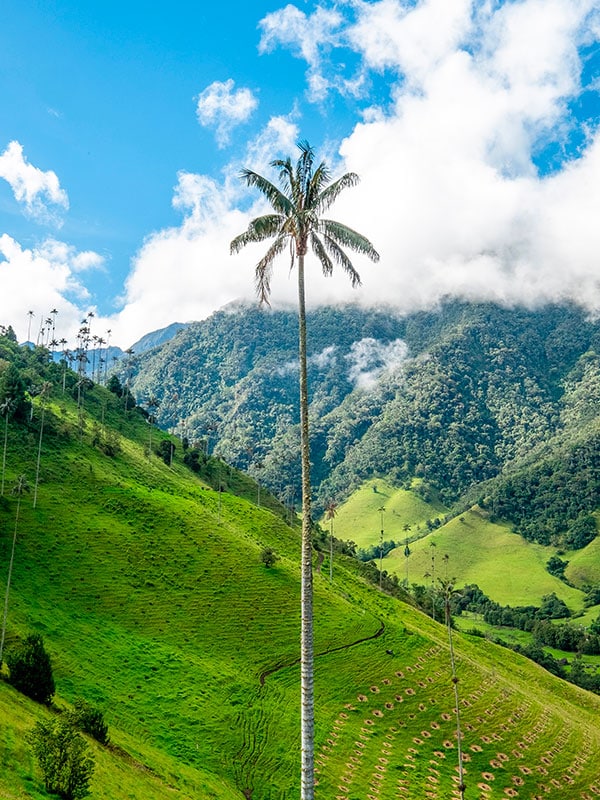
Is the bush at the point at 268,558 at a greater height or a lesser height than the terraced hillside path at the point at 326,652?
greater

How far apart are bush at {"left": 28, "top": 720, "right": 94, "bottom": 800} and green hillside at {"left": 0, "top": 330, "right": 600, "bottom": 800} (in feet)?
4.40

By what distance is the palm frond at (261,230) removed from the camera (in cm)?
2731

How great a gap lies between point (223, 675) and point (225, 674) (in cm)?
33

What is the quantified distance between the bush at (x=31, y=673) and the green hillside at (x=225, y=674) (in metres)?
1.15

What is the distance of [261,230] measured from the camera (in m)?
27.5

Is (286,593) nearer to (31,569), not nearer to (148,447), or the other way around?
(31,569)

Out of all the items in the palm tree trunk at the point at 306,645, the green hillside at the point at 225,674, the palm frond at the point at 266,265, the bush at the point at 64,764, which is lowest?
the green hillside at the point at 225,674

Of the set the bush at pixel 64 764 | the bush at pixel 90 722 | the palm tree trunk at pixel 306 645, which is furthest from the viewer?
the bush at pixel 90 722

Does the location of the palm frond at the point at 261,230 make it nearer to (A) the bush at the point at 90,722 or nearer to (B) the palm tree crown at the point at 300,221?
(B) the palm tree crown at the point at 300,221

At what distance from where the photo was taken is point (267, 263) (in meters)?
27.5

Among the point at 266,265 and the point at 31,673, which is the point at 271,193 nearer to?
the point at 266,265

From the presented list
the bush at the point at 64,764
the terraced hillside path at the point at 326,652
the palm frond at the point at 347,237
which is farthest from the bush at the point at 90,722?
the palm frond at the point at 347,237

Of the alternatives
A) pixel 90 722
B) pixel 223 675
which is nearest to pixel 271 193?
pixel 90 722

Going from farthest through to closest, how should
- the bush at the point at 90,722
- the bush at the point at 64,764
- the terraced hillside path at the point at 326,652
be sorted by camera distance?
the terraced hillside path at the point at 326,652, the bush at the point at 90,722, the bush at the point at 64,764
